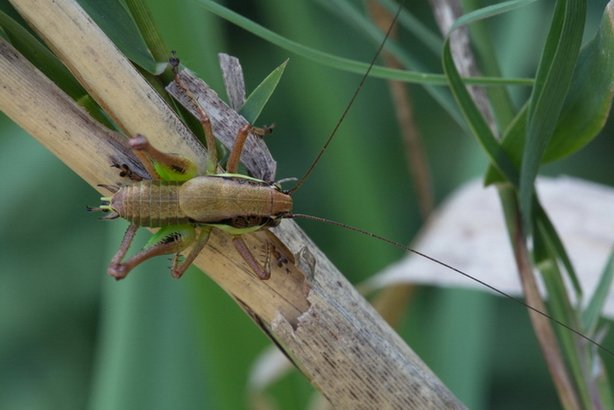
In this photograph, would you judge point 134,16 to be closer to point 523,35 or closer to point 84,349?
point 523,35

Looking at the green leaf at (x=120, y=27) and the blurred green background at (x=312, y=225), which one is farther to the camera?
the blurred green background at (x=312, y=225)

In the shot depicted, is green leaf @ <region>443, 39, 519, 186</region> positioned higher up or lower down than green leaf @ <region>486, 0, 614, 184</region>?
lower down

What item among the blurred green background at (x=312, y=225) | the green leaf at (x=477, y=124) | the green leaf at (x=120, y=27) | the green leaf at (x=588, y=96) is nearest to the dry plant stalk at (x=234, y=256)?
the green leaf at (x=120, y=27)

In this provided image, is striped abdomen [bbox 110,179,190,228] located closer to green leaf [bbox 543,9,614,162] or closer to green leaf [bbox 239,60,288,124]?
green leaf [bbox 239,60,288,124]

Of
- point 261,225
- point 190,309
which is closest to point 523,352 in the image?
point 190,309

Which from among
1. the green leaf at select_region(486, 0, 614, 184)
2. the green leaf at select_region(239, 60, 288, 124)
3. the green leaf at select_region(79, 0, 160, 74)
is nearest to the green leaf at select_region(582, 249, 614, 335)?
the green leaf at select_region(486, 0, 614, 184)

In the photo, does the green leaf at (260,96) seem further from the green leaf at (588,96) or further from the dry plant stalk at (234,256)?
the green leaf at (588,96)
